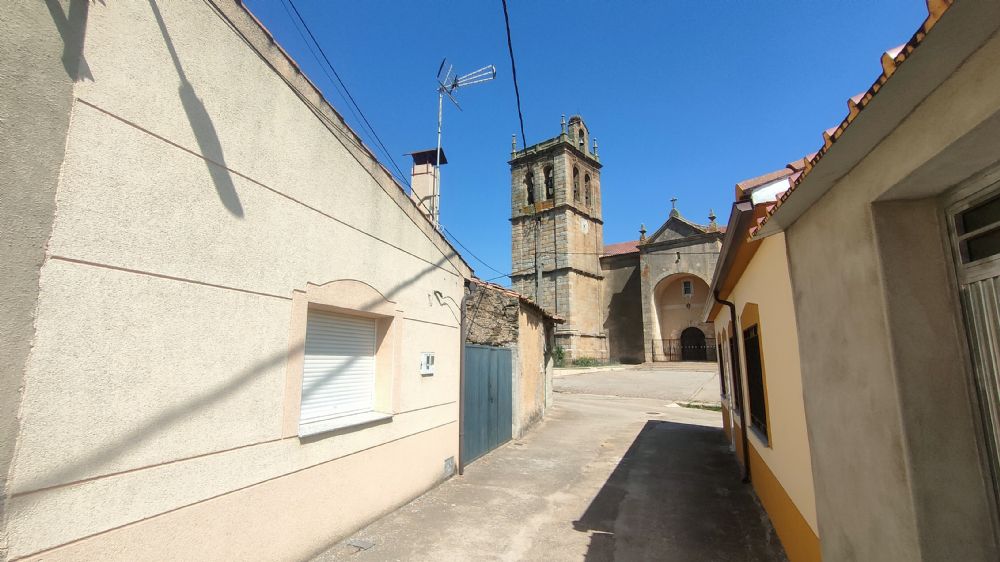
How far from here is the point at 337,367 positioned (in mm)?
4609

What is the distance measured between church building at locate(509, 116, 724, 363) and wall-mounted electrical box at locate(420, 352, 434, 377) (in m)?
25.5

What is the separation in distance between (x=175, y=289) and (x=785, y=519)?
200 inches

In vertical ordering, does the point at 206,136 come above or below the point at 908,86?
above

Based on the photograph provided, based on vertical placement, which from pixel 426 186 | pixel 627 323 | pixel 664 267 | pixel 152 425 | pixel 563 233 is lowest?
pixel 152 425

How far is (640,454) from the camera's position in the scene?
830 centimetres

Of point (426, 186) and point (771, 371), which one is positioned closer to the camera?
point (771, 371)

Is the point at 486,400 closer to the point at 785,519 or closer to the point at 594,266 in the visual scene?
the point at 785,519

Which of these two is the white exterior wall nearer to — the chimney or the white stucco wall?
the chimney

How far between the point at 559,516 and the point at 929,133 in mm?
4874

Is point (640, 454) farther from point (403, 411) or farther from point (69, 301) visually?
point (69, 301)

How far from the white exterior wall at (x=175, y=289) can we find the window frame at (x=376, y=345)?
94 millimetres

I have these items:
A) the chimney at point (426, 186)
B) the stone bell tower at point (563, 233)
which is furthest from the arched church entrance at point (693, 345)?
the chimney at point (426, 186)

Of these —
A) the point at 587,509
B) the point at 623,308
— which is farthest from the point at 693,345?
the point at 587,509

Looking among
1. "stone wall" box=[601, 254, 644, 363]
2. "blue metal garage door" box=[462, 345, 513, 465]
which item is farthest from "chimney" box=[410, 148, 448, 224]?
"stone wall" box=[601, 254, 644, 363]
